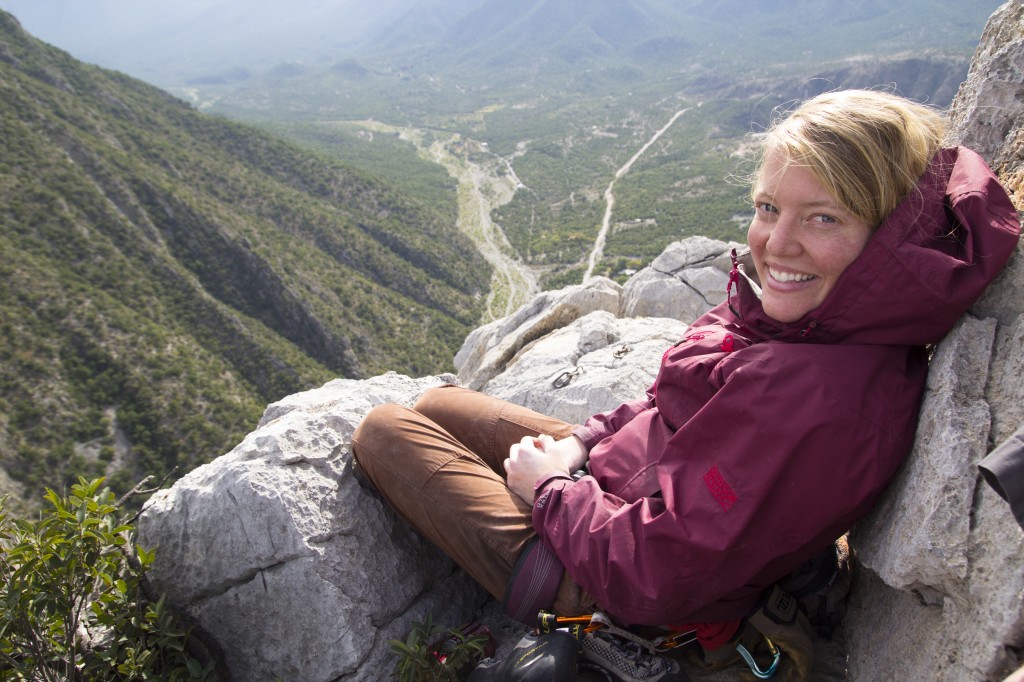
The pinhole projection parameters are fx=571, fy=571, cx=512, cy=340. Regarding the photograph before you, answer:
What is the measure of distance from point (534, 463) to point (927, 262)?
1964 millimetres

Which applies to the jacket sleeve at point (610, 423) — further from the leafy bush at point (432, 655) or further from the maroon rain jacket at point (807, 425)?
the leafy bush at point (432, 655)

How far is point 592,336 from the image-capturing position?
7676mm

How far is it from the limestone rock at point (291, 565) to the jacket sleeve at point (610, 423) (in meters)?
1.45

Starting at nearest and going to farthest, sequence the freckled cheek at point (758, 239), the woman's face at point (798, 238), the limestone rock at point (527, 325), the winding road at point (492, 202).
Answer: the woman's face at point (798, 238), the freckled cheek at point (758, 239), the limestone rock at point (527, 325), the winding road at point (492, 202)

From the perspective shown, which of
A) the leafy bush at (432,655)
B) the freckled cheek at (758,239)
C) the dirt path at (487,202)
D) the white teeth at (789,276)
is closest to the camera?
the white teeth at (789,276)

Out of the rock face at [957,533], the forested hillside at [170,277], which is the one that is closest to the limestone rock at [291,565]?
the rock face at [957,533]

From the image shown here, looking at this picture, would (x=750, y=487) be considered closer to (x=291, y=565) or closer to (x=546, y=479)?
(x=546, y=479)

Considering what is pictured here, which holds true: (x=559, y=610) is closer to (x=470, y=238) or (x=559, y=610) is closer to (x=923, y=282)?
(x=923, y=282)

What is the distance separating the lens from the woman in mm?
2113

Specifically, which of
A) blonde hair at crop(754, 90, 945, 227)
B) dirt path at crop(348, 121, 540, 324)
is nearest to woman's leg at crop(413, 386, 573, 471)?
blonde hair at crop(754, 90, 945, 227)

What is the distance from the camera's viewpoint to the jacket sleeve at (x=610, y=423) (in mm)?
3453

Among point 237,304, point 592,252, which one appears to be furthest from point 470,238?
point 237,304

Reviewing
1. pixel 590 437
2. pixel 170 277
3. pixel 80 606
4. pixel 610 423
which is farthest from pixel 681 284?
pixel 170 277

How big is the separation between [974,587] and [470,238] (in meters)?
75.8
